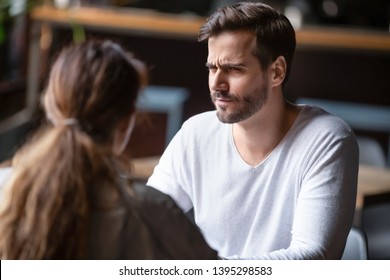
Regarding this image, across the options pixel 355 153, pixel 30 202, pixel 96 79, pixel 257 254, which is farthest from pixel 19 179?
pixel 355 153

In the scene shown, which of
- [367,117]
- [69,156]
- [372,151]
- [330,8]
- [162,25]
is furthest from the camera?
[330,8]

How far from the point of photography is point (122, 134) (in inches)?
47.6

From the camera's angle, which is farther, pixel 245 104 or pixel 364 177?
pixel 364 177

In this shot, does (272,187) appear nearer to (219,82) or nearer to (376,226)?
(219,82)

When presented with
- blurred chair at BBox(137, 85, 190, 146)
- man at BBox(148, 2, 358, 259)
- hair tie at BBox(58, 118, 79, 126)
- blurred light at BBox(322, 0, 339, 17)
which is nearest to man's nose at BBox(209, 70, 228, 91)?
man at BBox(148, 2, 358, 259)

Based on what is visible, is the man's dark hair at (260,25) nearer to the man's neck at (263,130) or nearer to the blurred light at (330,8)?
the man's neck at (263,130)

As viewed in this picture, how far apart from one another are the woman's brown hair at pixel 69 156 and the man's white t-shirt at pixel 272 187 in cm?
16

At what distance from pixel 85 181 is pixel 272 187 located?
1.03ft

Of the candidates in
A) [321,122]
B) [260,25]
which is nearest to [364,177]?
[321,122]

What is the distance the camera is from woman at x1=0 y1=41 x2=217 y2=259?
113 cm

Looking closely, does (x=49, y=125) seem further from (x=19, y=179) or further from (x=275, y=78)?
(x=275, y=78)

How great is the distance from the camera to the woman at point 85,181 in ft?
3.71

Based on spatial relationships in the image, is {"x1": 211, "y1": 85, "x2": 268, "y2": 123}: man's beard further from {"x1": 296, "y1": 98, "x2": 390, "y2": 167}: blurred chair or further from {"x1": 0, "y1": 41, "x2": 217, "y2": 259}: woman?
{"x1": 296, "y1": 98, "x2": 390, "y2": 167}: blurred chair

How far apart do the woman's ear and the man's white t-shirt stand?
96mm
